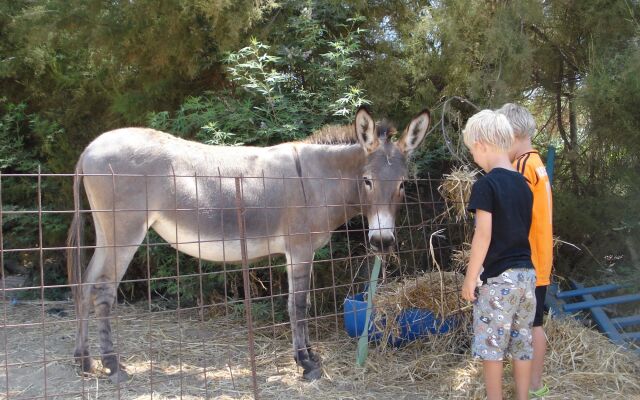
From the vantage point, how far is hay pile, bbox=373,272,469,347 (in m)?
4.27

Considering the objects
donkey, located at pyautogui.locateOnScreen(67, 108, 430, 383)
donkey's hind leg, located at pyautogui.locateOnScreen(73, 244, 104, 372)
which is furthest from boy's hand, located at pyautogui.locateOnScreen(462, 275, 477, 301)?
donkey's hind leg, located at pyautogui.locateOnScreen(73, 244, 104, 372)

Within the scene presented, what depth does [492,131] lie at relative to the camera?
2.83 metres

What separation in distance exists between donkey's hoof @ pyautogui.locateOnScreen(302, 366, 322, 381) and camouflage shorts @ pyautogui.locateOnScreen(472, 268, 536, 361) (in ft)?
5.02

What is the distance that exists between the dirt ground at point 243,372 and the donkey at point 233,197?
21 centimetres

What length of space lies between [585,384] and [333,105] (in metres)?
3.11

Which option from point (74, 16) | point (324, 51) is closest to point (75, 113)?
point (74, 16)

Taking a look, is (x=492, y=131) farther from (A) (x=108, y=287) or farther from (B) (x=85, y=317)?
(B) (x=85, y=317)

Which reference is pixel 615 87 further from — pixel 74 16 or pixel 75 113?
pixel 75 113

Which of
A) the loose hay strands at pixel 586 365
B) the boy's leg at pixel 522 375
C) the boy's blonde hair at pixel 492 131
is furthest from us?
the loose hay strands at pixel 586 365

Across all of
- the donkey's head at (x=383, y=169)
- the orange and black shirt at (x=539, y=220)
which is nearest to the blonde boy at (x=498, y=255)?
the orange and black shirt at (x=539, y=220)

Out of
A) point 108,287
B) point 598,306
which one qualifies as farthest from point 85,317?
point 598,306

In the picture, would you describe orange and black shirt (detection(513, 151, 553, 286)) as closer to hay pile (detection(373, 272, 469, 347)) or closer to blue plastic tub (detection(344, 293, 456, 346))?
hay pile (detection(373, 272, 469, 347))

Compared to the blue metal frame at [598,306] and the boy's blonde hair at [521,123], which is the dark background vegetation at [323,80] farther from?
the boy's blonde hair at [521,123]

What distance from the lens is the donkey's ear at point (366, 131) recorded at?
13.7ft
